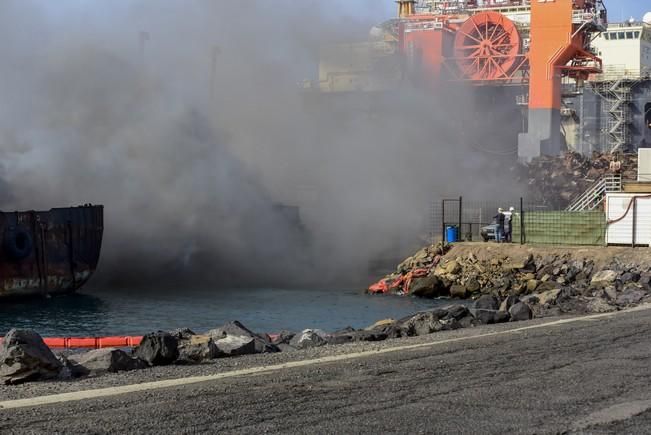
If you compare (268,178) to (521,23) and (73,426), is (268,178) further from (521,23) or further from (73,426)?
(73,426)

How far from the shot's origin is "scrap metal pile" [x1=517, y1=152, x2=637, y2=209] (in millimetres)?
62544

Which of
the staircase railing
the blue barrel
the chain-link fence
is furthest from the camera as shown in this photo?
the staircase railing

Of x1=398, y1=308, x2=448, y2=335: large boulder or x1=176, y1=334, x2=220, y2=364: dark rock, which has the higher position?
x1=176, y1=334, x2=220, y2=364: dark rock

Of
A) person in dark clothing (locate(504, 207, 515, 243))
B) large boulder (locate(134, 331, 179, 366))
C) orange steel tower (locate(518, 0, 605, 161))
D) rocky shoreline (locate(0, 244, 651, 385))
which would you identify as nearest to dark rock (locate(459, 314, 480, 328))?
rocky shoreline (locate(0, 244, 651, 385))

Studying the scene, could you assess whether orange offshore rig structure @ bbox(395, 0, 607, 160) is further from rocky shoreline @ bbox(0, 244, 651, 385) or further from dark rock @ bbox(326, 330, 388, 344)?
dark rock @ bbox(326, 330, 388, 344)

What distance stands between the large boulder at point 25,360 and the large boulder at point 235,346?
10.2 ft

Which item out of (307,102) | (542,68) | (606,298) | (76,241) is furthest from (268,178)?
(606,298)

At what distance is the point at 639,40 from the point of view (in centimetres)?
9681

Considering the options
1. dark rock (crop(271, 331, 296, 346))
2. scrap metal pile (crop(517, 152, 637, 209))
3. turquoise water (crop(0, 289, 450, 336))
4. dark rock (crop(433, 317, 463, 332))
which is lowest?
turquoise water (crop(0, 289, 450, 336))

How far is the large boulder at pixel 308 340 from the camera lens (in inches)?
672

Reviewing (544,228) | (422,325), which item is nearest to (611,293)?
(422,325)

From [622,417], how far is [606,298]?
15.8 meters

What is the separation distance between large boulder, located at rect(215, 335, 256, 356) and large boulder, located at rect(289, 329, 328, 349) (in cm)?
184

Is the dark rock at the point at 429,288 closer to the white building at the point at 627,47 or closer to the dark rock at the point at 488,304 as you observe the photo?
the dark rock at the point at 488,304
